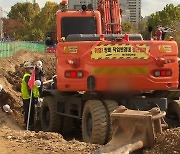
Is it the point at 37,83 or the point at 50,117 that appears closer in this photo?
the point at 50,117

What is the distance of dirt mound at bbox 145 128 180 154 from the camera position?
6302mm

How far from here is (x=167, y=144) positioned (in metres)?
6.44

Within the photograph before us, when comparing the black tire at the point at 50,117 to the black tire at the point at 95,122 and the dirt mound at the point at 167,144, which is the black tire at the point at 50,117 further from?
the dirt mound at the point at 167,144

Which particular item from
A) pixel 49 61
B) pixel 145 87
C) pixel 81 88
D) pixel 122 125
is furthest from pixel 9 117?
pixel 49 61

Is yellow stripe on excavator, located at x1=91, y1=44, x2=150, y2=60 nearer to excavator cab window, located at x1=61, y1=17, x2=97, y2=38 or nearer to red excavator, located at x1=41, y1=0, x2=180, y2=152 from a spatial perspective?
red excavator, located at x1=41, y1=0, x2=180, y2=152

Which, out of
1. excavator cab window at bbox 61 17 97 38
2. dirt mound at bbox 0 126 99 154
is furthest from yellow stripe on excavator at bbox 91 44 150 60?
excavator cab window at bbox 61 17 97 38

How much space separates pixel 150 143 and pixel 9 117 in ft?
20.8

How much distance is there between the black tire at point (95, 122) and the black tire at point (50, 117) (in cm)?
181

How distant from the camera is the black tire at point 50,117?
11.4 m

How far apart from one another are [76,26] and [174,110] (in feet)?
10.6

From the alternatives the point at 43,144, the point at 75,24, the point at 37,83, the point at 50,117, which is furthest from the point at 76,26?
the point at 43,144

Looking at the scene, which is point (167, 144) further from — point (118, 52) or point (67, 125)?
point (67, 125)

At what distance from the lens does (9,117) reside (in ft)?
40.3

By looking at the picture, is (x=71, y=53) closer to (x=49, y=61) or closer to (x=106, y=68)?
(x=106, y=68)
